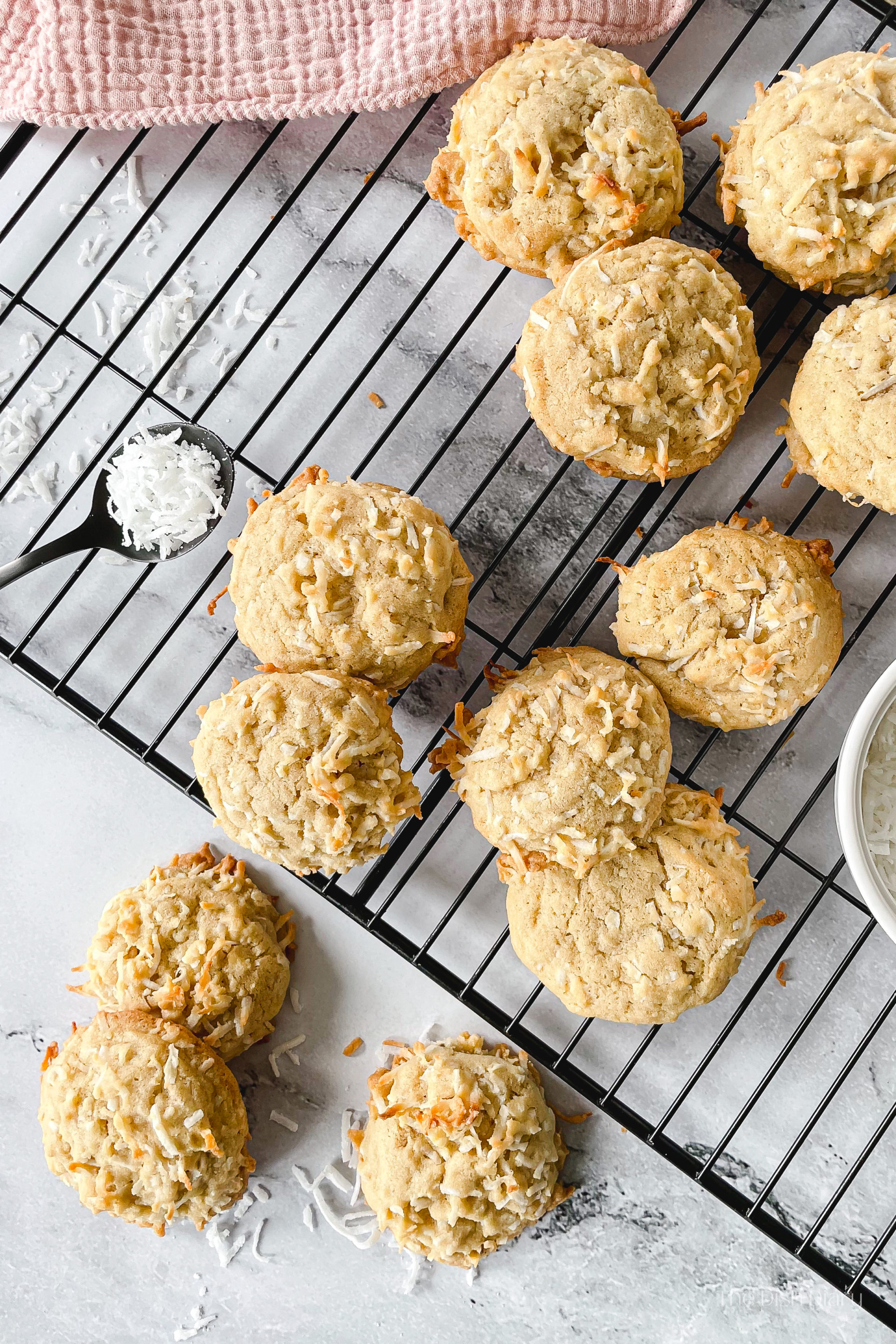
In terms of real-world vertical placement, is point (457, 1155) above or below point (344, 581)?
below

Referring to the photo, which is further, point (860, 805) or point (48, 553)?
point (48, 553)

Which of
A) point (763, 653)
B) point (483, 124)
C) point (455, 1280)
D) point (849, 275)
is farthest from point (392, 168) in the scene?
point (455, 1280)

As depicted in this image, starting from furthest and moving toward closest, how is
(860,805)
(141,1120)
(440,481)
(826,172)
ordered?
(440,481), (141,1120), (860,805), (826,172)

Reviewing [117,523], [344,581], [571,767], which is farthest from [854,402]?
[117,523]

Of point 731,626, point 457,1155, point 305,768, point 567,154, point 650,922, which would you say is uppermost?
point 567,154

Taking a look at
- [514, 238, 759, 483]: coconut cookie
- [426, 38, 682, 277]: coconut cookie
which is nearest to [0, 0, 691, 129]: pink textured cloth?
[426, 38, 682, 277]: coconut cookie

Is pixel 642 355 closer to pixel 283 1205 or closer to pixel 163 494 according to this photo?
pixel 163 494

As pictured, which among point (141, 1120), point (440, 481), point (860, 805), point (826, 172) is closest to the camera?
point (826, 172)

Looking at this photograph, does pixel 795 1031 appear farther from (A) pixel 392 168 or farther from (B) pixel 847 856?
(A) pixel 392 168

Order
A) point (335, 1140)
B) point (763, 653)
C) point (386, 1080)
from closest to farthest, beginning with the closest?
1. point (763, 653)
2. point (386, 1080)
3. point (335, 1140)
